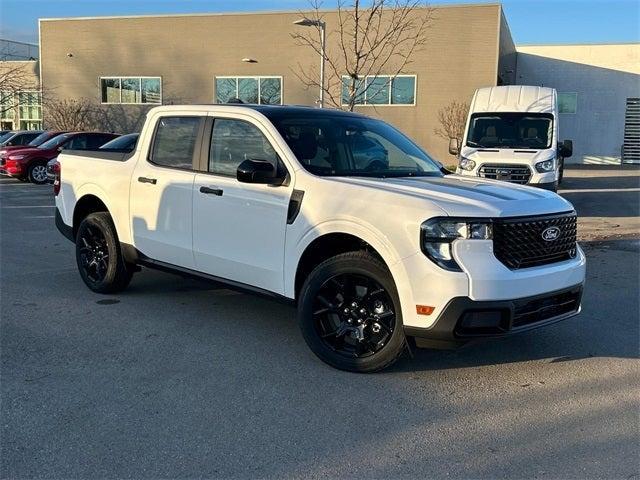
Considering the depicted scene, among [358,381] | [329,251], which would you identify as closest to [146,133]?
[329,251]

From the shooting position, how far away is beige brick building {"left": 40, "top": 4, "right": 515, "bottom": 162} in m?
28.8

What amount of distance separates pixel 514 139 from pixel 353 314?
10515 millimetres

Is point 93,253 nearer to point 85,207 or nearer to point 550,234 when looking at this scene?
point 85,207

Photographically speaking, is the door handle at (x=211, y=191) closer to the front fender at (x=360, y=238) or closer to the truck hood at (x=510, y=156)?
the front fender at (x=360, y=238)

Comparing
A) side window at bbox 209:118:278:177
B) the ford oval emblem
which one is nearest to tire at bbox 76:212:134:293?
side window at bbox 209:118:278:177

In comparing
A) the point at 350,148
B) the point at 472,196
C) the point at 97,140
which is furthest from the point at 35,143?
the point at 472,196

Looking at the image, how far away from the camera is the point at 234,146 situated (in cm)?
530

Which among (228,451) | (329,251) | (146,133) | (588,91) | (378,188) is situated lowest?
(228,451)

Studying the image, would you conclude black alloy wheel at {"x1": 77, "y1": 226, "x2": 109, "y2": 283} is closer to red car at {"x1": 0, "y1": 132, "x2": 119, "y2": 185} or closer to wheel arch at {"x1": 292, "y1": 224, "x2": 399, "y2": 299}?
wheel arch at {"x1": 292, "y1": 224, "x2": 399, "y2": 299}

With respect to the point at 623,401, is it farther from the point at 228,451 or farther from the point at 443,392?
the point at 228,451

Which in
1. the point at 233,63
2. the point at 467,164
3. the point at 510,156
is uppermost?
the point at 233,63

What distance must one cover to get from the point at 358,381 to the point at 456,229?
1238 millimetres

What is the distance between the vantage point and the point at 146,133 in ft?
19.9

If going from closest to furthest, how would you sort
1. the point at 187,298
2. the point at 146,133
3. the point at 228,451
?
the point at 228,451, the point at 146,133, the point at 187,298
